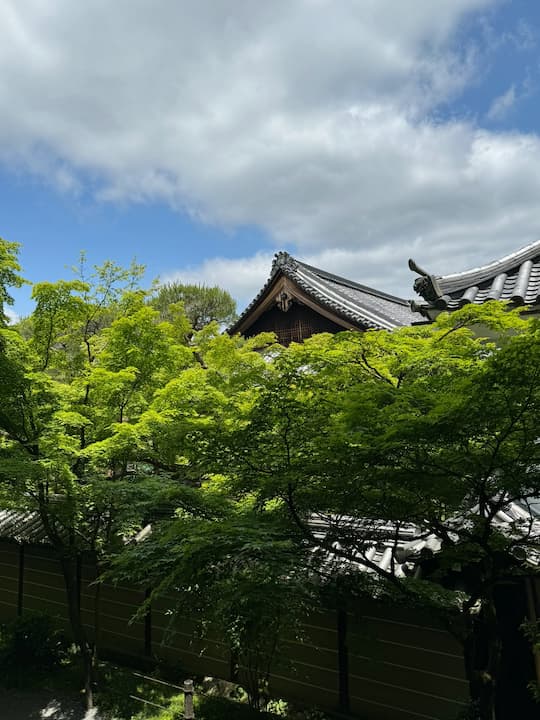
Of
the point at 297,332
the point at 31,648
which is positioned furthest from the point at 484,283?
the point at 31,648

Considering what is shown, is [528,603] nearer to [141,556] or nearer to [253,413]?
[253,413]

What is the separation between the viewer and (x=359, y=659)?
30.2 feet

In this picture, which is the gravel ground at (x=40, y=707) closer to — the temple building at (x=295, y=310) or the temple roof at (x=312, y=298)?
the temple roof at (x=312, y=298)

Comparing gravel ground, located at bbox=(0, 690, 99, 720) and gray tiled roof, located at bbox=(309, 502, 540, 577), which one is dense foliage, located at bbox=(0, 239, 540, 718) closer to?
gray tiled roof, located at bbox=(309, 502, 540, 577)

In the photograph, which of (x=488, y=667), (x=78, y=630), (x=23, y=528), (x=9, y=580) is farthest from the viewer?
(x=9, y=580)

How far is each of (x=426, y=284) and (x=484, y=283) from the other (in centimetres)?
117

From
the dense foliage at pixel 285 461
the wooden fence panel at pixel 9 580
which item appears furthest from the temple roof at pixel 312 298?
the wooden fence panel at pixel 9 580

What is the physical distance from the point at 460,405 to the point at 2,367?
7.43 meters

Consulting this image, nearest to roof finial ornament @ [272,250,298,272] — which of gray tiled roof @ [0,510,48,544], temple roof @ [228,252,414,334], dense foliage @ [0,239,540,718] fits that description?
temple roof @ [228,252,414,334]

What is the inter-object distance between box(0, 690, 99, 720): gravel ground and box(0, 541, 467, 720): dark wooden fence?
2026 mm

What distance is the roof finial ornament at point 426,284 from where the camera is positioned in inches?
362

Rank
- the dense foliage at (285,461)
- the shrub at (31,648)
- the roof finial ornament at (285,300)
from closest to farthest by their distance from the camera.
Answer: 1. the dense foliage at (285,461)
2. the shrub at (31,648)
3. the roof finial ornament at (285,300)

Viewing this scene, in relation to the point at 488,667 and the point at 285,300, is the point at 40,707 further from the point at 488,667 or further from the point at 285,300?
the point at 285,300

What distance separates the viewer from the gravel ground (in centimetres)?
973
